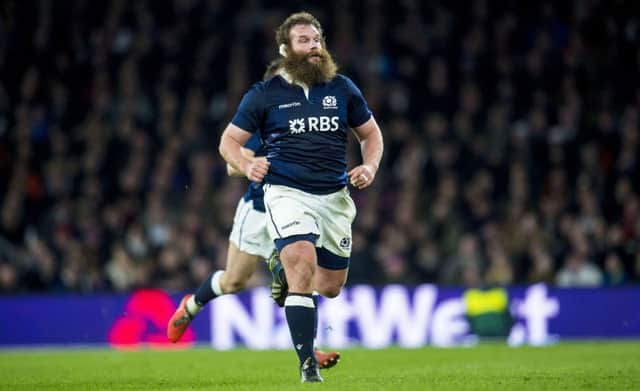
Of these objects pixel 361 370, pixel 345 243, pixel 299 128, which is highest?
pixel 299 128

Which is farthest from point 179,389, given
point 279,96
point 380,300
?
point 380,300

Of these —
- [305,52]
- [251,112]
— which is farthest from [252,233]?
[305,52]

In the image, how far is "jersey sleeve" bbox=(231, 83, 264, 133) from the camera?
8.34 m

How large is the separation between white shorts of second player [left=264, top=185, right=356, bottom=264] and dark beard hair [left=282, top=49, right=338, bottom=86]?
0.79m

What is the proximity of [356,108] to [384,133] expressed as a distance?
1143 centimetres

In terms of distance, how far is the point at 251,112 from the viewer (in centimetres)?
834

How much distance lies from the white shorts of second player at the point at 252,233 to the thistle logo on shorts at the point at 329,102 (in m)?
1.78

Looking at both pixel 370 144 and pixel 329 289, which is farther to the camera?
pixel 329 289

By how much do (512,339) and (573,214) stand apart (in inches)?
102

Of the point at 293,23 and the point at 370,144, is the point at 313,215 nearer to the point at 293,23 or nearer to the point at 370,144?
the point at 370,144

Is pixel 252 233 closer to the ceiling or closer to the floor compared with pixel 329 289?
closer to the ceiling

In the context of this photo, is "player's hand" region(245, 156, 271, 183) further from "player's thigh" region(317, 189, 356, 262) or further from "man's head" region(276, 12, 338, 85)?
"man's head" region(276, 12, 338, 85)

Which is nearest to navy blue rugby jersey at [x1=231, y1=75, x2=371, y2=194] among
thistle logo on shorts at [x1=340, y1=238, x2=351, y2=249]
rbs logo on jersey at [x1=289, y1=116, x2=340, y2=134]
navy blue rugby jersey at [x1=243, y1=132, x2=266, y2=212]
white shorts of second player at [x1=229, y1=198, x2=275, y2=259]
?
rbs logo on jersey at [x1=289, y1=116, x2=340, y2=134]

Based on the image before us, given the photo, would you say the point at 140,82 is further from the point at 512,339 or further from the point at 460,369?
the point at 460,369
